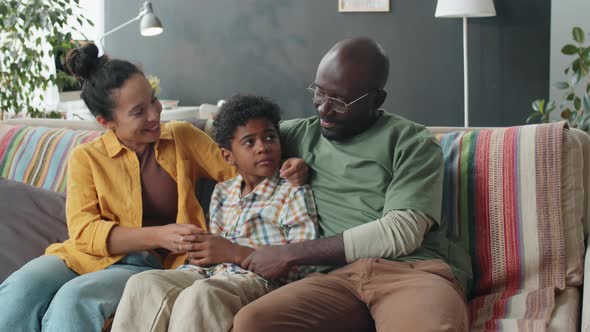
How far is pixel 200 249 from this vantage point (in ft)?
6.40

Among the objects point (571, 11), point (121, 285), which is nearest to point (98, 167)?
point (121, 285)

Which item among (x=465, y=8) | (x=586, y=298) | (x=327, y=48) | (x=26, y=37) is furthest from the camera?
(x=327, y=48)

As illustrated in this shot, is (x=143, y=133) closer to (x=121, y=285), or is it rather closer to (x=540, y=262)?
(x=121, y=285)

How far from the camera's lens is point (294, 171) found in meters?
2.04

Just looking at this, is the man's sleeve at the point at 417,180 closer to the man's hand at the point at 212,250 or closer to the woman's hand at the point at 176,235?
the man's hand at the point at 212,250

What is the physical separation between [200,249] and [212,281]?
20 centimetres

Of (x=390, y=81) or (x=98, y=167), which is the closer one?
(x=98, y=167)

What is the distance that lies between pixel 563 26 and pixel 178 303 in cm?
417

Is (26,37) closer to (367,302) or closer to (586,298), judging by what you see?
(367,302)

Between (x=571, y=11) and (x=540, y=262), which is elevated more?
(x=571, y=11)

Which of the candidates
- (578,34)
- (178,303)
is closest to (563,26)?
(578,34)

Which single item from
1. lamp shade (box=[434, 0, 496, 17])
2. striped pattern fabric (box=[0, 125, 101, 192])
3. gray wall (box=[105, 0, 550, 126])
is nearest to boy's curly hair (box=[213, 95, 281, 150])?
striped pattern fabric (box=[0, 125, 101, 192])

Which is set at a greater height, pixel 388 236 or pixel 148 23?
pixel 148 23

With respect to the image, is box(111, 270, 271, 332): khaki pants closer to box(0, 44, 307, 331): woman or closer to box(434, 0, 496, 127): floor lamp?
box(0, 44, 307, 331): woman
